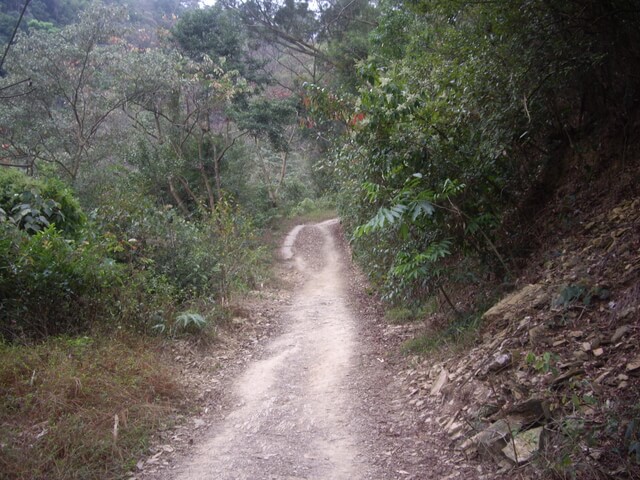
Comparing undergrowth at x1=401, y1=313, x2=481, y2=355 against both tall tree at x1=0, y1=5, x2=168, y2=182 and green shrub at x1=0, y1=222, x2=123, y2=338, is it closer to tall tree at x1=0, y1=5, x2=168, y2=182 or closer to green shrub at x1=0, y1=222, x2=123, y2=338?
green shrub at x1=0, y1=222, x2=123, y2=338

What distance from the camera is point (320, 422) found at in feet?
17.4

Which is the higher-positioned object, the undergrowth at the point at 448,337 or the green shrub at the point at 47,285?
the green shrub at the point at 47,285

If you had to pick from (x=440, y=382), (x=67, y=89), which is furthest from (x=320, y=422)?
(x=67, y=89)

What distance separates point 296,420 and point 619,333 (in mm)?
3203

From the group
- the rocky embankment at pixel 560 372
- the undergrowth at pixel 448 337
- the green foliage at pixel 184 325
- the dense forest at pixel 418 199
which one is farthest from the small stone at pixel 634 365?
the green foliage at pixel 184 325

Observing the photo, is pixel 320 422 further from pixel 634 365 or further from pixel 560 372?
pixel 634 365

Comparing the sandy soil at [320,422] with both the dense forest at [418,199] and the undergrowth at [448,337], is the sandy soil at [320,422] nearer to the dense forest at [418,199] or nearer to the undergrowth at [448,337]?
the undergrowth at [448,337]

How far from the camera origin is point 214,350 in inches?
309

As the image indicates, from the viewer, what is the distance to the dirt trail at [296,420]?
4.41m

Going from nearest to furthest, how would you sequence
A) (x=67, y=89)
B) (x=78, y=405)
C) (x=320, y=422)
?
(x=78, y=405)
(x=320, y=422)
(x=67, y=89)

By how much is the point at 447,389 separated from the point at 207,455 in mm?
2461

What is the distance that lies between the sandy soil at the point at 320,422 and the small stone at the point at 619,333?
Result: 4.97 feet

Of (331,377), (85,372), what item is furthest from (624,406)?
(85,372)

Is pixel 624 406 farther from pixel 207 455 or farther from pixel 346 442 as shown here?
pixel 207 455
